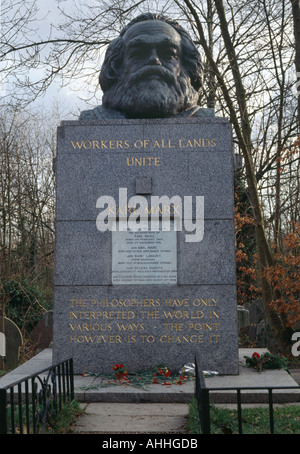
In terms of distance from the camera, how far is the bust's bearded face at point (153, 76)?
7.18 metres

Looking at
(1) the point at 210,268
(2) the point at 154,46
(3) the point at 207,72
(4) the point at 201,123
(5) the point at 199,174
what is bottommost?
(1) the point at 210,268

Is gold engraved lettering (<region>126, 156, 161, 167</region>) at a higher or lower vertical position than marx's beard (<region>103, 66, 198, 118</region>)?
lower

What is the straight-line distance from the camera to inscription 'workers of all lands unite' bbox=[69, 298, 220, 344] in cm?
656

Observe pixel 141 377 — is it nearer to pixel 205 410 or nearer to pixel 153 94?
pixel 205 410

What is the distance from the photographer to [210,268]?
6.67 m

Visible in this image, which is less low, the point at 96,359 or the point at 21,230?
the point at 21,230

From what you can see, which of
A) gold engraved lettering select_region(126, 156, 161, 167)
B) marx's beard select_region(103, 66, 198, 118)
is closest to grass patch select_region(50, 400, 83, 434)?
gold engraved lettering select_region(126, 156, 161, 167)

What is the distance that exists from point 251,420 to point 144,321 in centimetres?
212

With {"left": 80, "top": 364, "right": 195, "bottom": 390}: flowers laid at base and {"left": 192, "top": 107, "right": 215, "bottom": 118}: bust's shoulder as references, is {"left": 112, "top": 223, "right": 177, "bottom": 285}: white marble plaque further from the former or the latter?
{"left": 192, "top": 107, "right": 215, "bottom": 118}: bust's shoulder

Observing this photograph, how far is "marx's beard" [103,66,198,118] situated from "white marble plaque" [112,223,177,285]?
1.68m

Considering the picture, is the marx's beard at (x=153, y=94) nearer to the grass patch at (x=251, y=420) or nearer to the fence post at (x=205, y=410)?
the grass patch at (x=251, y=420)

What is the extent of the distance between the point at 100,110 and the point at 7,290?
651 centimetres
